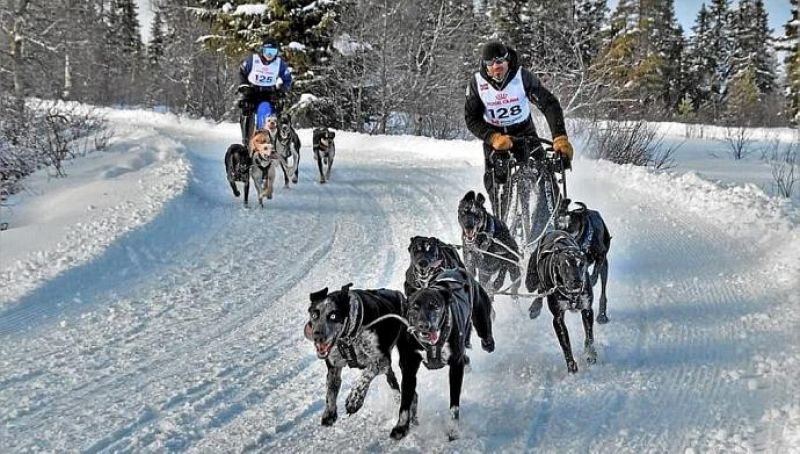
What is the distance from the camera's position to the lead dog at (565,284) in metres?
4.63

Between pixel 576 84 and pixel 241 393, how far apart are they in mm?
20642

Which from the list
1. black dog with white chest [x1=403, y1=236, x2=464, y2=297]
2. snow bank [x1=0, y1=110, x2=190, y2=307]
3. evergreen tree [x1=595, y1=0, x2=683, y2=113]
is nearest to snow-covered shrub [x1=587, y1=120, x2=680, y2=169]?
snow bank [x1=0, y1=110, x2=190, y2=307]

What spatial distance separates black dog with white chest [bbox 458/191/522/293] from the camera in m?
5.76

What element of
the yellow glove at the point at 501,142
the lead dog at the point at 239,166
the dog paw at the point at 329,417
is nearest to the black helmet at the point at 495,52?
the yellow glove at the point at 501,142

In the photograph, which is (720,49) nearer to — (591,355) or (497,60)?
(497,60)

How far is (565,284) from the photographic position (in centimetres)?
462

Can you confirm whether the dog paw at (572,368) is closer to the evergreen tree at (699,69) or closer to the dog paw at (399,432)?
the dog paw at (399,432)

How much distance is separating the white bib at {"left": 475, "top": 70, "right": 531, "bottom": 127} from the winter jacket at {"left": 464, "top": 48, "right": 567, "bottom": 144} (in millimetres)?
34

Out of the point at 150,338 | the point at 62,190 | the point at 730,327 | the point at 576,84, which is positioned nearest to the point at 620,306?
the point at 730,327

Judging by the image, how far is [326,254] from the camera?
8414 millimetres

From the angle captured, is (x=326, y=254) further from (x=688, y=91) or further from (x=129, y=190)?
(x=688, y=91)

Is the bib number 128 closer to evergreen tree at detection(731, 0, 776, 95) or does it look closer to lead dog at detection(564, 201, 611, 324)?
lead dog at detection(564, 201, 611, 324)

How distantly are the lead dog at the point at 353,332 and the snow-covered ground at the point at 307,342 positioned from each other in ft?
1.18

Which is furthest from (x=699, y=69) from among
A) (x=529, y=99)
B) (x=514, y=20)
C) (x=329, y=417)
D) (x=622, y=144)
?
(x=329, y=417)
